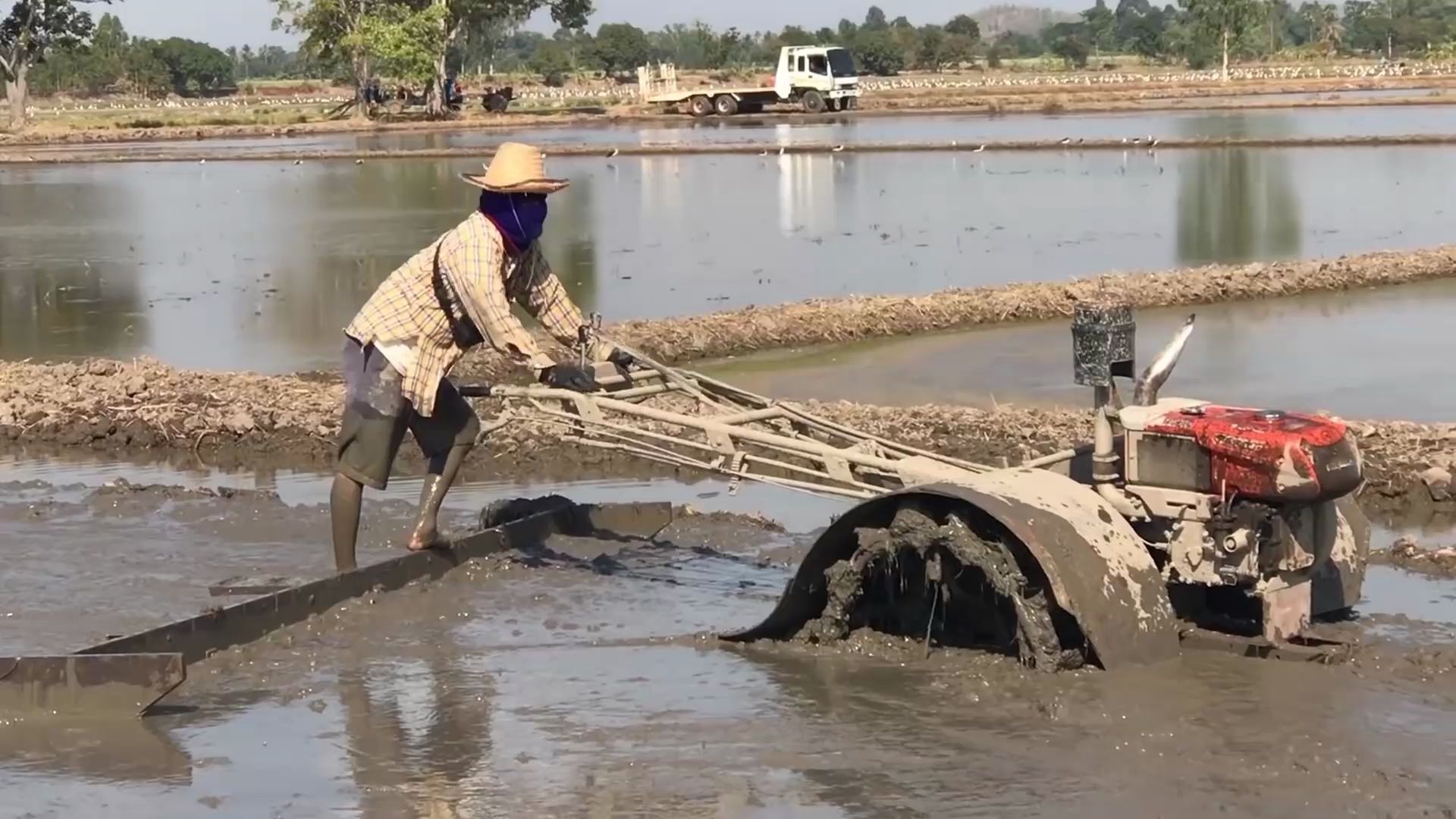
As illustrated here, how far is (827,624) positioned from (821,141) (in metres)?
33.7

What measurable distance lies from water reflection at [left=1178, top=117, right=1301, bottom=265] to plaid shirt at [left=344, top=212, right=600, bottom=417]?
37.8 feet

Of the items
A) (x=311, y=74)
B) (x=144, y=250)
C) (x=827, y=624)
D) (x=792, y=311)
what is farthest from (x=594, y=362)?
(x=311, y=74)

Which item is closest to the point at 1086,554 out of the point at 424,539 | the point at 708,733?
the point at 708,733

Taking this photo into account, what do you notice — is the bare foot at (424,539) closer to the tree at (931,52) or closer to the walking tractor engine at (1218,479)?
the walking tractor engine at (1218,479)

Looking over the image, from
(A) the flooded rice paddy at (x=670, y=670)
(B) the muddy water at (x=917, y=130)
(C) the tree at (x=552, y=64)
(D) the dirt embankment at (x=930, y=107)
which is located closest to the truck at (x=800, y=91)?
(D) the dirt embankment at (x=930, y=107)

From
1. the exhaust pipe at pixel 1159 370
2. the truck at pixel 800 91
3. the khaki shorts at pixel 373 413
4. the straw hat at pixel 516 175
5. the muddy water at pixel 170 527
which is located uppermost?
the truck at pixel 800 91

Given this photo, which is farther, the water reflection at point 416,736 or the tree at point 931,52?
the tree at point 931,52

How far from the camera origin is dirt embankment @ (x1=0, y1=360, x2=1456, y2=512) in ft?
29.0

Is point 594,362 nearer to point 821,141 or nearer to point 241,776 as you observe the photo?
point 241,776

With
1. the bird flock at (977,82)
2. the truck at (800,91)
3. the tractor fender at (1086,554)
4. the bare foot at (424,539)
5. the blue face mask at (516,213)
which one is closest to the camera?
the tractor fender at (1086,554)

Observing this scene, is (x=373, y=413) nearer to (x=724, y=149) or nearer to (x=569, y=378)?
(x=569, y=378)

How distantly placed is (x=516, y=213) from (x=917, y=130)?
38.1 m

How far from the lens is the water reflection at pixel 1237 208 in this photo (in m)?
18.7

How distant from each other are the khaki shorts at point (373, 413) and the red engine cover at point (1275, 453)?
2.90m
